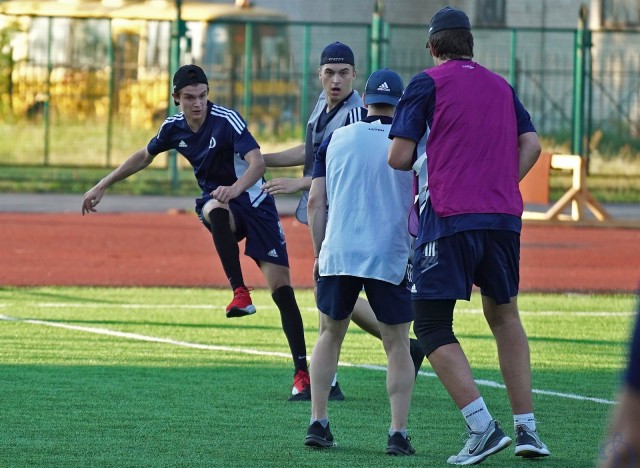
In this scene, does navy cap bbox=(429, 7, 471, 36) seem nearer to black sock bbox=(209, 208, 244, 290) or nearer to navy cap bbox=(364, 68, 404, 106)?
navy cap bbox=(364, 68, 404, 106)

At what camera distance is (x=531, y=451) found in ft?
20.1

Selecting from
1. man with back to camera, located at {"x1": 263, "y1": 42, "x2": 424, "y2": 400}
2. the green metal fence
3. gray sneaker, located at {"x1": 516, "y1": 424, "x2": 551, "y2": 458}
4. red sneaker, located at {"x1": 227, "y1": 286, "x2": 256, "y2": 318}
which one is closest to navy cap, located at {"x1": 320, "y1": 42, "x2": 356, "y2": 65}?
man with back to camera, located at {"x1": 263, "y1": 42, "x2": 424, "y2": 400}

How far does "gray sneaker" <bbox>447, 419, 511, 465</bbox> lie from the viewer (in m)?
5.89

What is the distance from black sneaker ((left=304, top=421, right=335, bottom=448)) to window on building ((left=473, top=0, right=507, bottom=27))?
35508mm

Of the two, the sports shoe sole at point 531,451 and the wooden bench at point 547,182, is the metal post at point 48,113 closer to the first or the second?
the wooden bench at point 547,182

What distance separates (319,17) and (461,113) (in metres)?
37.7

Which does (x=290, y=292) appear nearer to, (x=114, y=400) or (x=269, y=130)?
(x=114, y=400)

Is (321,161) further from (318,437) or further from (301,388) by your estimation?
(301,388)

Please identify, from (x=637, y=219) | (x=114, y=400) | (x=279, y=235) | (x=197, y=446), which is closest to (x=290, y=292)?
(x=279, y=235)

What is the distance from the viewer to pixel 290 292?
834 centimetres

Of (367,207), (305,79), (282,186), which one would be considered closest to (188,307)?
(282,186)

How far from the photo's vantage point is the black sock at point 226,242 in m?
8.46

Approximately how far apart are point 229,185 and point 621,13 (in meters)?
31.3

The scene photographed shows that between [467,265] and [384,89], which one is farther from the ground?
[384,89]
